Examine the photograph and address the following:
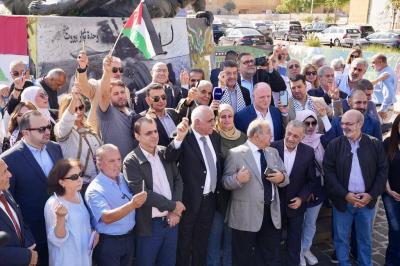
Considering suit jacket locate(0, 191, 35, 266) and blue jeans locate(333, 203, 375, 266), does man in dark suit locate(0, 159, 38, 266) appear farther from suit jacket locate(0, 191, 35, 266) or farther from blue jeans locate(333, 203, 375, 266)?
blue jeans locate(333, 203, 375, 266)

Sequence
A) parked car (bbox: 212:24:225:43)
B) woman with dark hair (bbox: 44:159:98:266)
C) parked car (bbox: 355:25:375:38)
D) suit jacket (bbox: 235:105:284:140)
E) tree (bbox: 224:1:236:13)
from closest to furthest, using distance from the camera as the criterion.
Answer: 1. woman with dark hair (bbox: 44:159:98:266)
2. suit jacket (bbox: 235:105:284:140)
3. parked car (bbox: 212:24:225:43)
4. parked car (bbox: 355:25:375:38)
5. tree (bbox: 224:1:236:13)

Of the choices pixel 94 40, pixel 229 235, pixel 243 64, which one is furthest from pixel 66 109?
pixel 94 40

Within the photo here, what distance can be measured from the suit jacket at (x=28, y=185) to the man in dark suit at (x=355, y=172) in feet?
9.67

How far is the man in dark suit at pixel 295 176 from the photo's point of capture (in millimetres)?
4566

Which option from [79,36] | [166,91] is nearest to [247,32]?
[79,36]

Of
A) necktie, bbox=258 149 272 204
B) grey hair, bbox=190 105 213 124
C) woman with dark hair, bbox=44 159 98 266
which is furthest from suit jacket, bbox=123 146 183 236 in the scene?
necktie, bbox=258 149 272 204

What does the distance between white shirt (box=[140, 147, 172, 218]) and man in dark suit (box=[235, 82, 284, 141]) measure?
148cm

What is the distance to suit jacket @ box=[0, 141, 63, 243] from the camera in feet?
12.0

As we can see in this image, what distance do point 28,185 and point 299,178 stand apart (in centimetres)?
272

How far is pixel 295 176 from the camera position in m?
4.61

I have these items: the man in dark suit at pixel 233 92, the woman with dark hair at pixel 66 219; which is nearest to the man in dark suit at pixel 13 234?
the woman with dark hair at pixel 66 219

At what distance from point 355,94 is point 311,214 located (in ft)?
5.07

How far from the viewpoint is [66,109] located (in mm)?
4137

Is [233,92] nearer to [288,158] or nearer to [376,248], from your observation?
[288,158]
